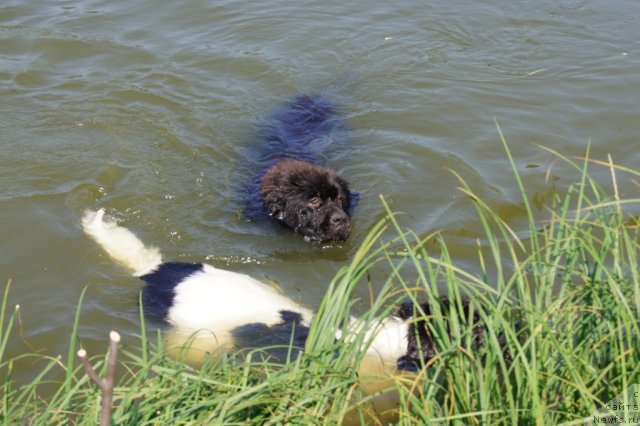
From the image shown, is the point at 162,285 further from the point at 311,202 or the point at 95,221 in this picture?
the point at 311,202

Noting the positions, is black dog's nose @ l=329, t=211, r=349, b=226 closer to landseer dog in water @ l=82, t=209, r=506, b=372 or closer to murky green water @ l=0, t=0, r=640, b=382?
murky green water @ l=0, t=0, r=640, b=382

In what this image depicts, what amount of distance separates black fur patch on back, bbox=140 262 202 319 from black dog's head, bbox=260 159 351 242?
4.48ft

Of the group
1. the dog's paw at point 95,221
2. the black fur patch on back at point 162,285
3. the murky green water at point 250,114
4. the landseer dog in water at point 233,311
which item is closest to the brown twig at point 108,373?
the landseer dog in water at point 233,311

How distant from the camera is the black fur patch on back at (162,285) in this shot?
484cm

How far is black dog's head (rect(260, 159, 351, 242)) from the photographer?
6250mm

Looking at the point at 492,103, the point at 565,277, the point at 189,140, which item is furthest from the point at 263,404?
the point at 492,103

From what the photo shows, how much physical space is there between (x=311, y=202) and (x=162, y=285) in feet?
5.50

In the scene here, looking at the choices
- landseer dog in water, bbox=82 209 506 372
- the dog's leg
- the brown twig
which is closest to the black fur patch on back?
landseer dog in water, bbox=82 209 506 372

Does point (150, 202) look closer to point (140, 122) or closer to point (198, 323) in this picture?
point (140, 122)

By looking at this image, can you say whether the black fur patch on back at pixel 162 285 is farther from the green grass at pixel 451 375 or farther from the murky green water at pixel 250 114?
the green grass at pixel 451 375

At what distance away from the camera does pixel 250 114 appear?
8.05 metres

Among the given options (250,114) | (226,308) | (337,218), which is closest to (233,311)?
(226,308)

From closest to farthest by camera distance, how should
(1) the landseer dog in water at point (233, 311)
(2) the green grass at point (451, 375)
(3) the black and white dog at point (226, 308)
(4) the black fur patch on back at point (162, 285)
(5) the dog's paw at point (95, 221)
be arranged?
(2) the green grass at point (451, 375), (1) the landseer dog in water at point (233, 311), (3) the black and white dog at point (226, 308), (4) the black fur patch on back at point (162, 285), (5) the dog's paw at point (95, 221)

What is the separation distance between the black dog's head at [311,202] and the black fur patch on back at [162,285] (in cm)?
136
